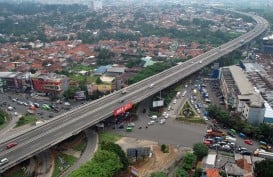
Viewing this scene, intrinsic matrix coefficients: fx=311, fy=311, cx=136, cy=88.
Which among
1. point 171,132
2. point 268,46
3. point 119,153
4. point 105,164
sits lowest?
point 171,132

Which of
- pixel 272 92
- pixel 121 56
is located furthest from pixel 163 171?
pixel 121 56

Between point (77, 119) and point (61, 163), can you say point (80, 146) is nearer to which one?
point (77, 119)

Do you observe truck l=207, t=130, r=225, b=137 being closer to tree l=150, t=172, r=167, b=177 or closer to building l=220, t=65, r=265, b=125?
building l=220, t=65, r=265, b=125

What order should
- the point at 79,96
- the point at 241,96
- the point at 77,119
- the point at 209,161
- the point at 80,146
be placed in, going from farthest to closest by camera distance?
the point at 79,96
the point at 241,96
the point at 77,119
the point at 80,146
the point at 209,161

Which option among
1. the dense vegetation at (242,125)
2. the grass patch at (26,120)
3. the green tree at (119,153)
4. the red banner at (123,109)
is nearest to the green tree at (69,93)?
the grass patch at (26,120)

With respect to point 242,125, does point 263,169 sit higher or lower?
higher

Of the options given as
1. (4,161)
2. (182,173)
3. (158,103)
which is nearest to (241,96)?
(158,103)
